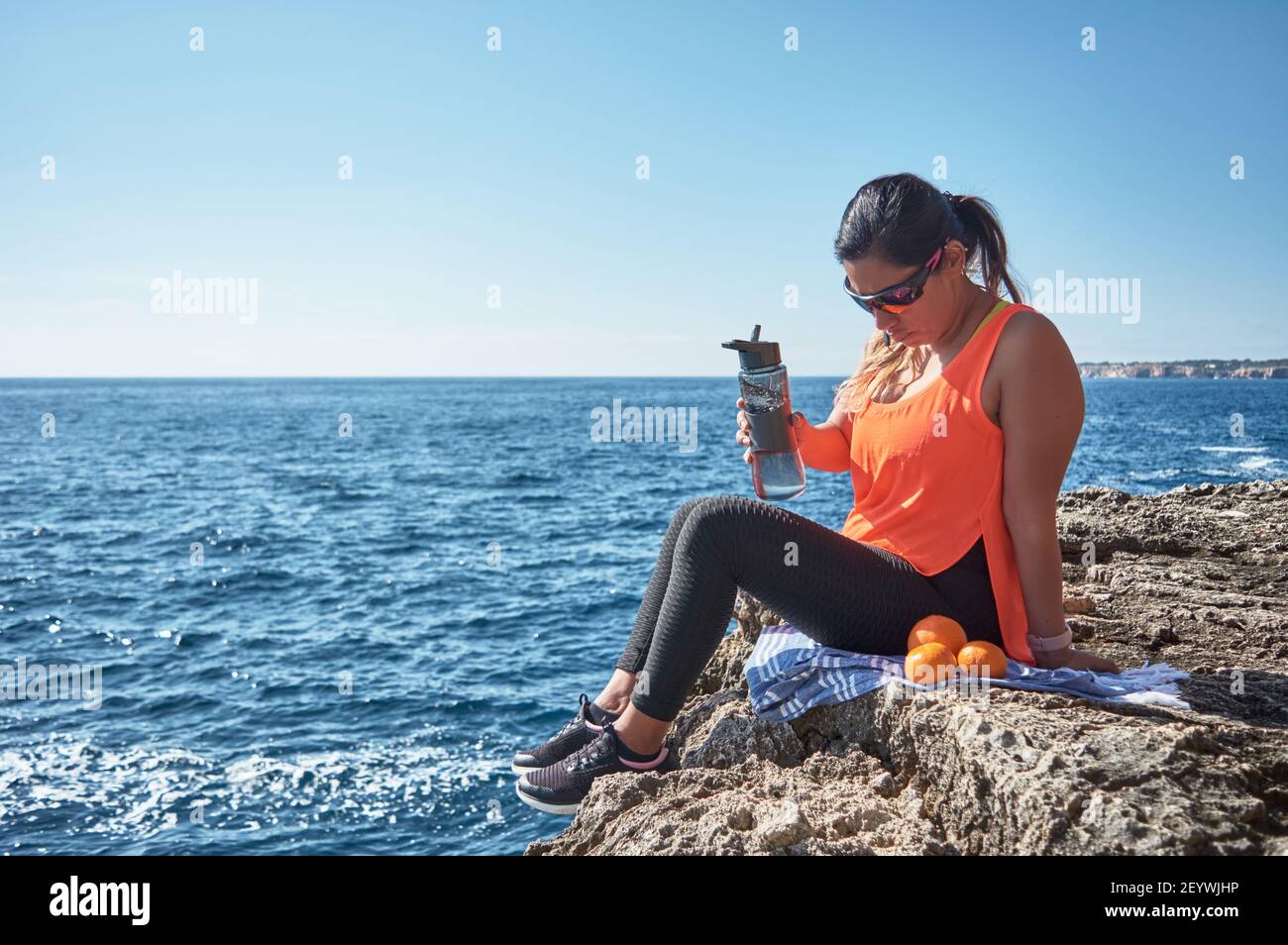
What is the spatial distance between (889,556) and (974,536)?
303 millimetres

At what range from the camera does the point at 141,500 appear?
106 feet

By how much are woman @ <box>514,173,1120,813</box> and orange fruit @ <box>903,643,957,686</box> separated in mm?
237

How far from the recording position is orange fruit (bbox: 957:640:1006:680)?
326cm

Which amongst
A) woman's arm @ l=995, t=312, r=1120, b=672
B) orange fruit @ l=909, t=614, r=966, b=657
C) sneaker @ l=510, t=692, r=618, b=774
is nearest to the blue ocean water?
sneaker @ l=510, t=692, r=618, b=774

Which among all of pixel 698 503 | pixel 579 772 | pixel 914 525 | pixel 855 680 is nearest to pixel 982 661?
pixel 855 680

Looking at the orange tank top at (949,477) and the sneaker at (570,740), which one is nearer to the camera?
the orange tank top at (949,477)

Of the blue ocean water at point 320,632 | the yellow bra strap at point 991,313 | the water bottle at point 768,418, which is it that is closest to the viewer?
the yellow bra strap at point 991,313

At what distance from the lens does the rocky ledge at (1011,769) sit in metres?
2.44

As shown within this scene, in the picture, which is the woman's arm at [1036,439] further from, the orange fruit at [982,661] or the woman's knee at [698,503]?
the woman's knee at [698,503]

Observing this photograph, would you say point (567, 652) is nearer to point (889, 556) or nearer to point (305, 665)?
point (305, 665)

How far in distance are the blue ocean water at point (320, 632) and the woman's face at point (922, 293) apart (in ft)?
22.7

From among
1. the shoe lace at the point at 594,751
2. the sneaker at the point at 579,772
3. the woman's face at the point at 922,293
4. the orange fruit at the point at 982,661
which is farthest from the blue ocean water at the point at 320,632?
the woman's face at the point at 922,293

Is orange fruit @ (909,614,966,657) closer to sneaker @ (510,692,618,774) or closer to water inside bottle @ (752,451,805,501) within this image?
water inside bottle @ (752,451,805,501)

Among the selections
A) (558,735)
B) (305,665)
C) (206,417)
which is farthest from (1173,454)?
(206,417)
